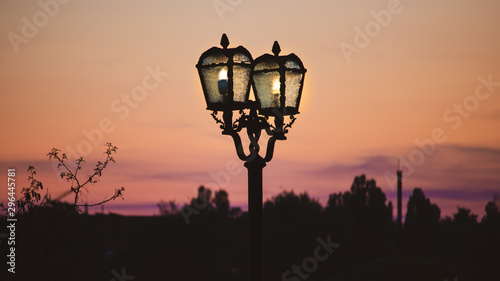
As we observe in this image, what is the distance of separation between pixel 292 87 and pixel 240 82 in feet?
2.18

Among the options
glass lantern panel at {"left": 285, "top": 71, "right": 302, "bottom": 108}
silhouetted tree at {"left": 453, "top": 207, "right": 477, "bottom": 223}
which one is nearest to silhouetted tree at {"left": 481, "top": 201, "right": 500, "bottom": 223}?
silhouetted tree at {"left": 453, "top": 207, "right": 477, "bottom": 223}

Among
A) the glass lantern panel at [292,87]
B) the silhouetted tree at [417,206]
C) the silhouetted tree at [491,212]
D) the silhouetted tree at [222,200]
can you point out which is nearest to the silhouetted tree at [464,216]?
the silhouetted tree at [491,212]

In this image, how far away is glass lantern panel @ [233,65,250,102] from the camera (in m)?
7.97

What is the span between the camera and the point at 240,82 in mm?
7996

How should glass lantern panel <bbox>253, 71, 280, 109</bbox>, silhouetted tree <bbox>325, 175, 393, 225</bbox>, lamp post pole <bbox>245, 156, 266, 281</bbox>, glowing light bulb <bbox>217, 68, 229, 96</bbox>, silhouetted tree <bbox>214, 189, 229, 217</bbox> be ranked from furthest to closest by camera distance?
silhouetted tree <bbox>214, 189, 229, 217</bbox>
silhouetted tree <bbox>325, 175, 393, 225</bbox>
glass lantern panel <bbox>253, 71, 280, 109</bbox>
glowing light bulb <bbox>217, 68, 229, 96</bbox>
lamp post pole <bbox>245, 156, 266, 281</bbox>

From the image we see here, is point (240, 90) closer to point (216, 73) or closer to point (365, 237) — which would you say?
point (216, 73)

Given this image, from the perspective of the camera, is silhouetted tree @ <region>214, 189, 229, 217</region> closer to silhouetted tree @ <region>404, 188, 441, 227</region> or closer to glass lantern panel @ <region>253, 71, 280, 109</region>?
silhouetted tree @ <region>404, 188, 441, 227</region>

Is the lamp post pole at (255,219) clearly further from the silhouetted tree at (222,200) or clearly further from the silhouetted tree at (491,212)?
the silhouetted tree at (222,200)

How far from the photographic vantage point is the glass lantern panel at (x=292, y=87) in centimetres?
812

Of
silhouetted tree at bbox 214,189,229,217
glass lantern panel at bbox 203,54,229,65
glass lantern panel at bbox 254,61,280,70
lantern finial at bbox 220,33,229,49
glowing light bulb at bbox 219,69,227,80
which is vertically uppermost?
lantern finial at bbox 220,33,229,49

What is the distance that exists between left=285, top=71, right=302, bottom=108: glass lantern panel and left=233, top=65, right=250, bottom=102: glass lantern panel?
19.3 inches

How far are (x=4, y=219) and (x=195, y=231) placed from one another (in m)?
68.0

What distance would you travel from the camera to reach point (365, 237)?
7869 centimetres

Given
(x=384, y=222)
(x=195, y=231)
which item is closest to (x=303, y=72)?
(x=195, y=231)
